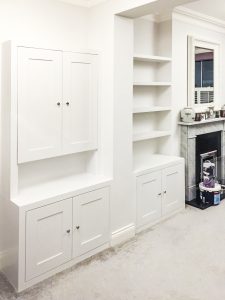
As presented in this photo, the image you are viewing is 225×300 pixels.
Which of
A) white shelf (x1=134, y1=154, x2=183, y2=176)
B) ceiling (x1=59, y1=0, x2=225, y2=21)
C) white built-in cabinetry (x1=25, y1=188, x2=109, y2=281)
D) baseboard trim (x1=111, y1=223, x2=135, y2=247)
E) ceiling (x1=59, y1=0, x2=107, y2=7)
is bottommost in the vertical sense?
baseboard trim (x1=111, y1=223, x2=135, y2=247)

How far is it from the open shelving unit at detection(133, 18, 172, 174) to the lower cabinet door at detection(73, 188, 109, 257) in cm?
87

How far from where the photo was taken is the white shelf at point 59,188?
2461 mm

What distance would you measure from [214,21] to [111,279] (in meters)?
3.73

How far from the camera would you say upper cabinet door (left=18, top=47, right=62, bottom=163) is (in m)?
2.43

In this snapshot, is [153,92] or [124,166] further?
[153,92]

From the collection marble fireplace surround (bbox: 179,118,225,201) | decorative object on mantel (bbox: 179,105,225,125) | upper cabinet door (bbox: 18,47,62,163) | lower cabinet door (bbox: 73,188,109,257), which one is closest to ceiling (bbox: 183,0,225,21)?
decorative object on mantel (bbox: 179,105,225,125)

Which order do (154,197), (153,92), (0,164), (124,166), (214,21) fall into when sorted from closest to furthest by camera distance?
(0,164) < (124,166) < (154,197) < (153,92) < (214,21)

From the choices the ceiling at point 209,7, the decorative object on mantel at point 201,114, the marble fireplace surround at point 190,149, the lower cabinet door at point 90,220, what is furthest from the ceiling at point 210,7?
the lower cabinet door at point 90,220

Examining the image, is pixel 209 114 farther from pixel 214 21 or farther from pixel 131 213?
pixel 131 213

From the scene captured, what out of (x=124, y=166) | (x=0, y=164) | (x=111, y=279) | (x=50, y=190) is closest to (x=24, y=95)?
(x=0, y=164)

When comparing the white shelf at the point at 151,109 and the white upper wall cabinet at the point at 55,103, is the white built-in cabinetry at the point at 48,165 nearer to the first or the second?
the white upper wall cabinet at the point at 55,103

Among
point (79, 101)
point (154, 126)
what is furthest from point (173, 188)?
point (79, 101)

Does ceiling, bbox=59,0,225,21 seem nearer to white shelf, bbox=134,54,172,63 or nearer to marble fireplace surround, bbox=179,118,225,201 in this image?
white shelf, bbox=134,54,172,63

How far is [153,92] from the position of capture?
3.99 metres
